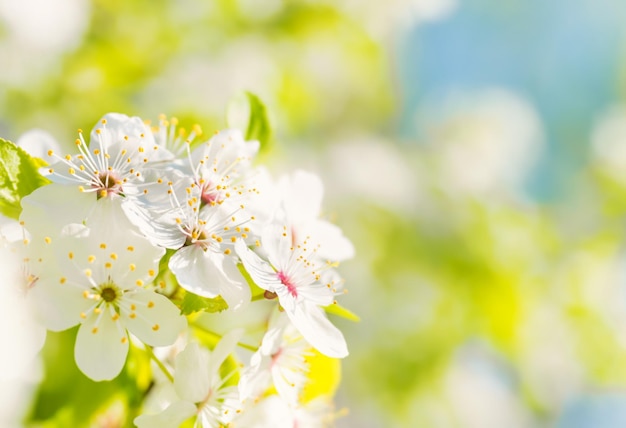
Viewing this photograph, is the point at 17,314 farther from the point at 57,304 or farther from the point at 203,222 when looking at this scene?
the point at 203,222

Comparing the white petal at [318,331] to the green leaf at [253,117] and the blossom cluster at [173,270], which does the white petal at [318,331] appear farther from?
the green leaf at [253,117]

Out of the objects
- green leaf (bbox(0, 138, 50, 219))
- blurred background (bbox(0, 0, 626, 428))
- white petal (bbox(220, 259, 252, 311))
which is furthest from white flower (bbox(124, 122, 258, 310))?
blurred background (bbox(0, 0, 626, 428))

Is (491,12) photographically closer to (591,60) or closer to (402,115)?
(591,60)

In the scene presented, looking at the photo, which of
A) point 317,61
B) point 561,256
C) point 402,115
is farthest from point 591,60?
point 317,61

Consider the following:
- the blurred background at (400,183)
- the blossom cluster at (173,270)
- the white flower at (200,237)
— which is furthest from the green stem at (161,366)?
the blurred background at (400,183)

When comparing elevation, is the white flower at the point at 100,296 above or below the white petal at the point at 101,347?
above

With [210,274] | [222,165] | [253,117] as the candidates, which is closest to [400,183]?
[253,117]

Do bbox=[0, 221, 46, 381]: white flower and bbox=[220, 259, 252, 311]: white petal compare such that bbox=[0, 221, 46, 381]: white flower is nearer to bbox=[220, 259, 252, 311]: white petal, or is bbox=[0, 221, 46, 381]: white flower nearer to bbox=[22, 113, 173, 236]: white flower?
bbox=[22, 113, 173, 236]: white flower
